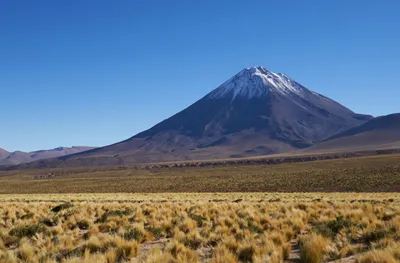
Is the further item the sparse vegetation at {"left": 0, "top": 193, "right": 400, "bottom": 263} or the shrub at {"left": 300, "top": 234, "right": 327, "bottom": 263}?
the sparse vegetation at {"left": 0, "top": 193, "right": 400, "bottom": 263}

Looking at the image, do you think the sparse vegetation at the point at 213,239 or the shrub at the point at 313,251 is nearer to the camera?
the shrub at the point at 313,251

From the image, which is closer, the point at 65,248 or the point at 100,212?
the point at 65,248

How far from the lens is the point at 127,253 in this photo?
878cm

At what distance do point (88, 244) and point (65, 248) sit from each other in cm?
56

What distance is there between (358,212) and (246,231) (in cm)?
503

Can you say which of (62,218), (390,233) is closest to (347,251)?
(390,233)

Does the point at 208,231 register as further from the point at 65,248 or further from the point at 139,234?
the point at 65,248

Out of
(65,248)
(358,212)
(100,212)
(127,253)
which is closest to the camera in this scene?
(127,253)

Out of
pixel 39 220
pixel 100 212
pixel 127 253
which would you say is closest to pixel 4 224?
pixel 39 220

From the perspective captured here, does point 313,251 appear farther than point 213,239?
No

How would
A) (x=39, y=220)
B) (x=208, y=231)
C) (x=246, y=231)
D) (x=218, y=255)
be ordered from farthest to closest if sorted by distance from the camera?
1. (x=39, y=220)
2. (x=208, y=231)
3. (x=246, y=231)
4. (x=218, y=255)

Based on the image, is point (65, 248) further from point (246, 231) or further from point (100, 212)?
point (100, 212)

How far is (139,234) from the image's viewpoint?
10.7 meters

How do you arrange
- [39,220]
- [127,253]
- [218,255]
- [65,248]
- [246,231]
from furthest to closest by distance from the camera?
[39,220] → [246,231] → [65,248] → [127,253] → [218,255]
